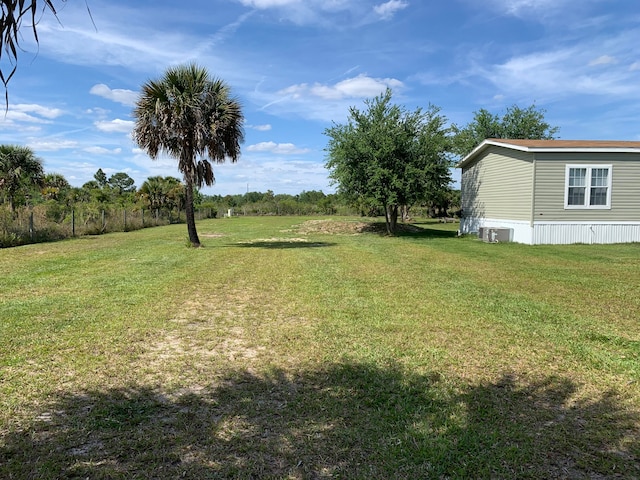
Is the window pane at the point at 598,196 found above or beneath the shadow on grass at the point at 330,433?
above

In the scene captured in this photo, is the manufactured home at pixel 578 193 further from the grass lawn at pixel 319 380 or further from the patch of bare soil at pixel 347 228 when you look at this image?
the patch of bare soil at pixel 347 228

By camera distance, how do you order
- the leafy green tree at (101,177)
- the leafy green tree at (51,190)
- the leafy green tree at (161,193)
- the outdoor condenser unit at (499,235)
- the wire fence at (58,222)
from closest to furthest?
the wire fence at (58,222) → the outdoor condenser unit at (499,235) → the leafy green tree at (51,190) → the leafy green tree at (161,193) → the leafy green tree at (101,177)

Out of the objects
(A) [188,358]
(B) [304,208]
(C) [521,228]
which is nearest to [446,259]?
A: (C) [521,228]

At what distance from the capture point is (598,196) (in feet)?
53.4

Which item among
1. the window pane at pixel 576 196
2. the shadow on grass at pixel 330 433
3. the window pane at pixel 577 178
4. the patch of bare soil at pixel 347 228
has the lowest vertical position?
the shadow on grass at pixel 330 433

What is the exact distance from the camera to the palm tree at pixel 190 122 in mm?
13664

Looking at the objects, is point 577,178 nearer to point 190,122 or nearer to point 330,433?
point 190,122

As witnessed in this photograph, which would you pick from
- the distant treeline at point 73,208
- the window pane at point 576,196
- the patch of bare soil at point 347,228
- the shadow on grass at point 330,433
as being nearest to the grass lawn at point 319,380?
the shadow on grass at point 330,433

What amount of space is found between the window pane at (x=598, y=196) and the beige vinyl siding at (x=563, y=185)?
0.86 feet

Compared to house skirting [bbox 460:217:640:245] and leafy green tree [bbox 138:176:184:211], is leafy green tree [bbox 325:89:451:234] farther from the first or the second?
leafy green tree [bbox 138:176:184:211]

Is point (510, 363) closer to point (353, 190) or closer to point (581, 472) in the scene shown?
point (581, 472)

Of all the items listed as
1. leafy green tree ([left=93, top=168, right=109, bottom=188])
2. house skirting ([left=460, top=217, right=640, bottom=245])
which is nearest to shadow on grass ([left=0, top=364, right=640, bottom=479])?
house skirting ([left=460, top=217, right=640, bottom=245])

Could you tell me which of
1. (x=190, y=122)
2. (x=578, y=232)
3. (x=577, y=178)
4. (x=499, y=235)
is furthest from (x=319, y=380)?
(x=577, y=178)

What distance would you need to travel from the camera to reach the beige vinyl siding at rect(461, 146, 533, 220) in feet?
54.1
